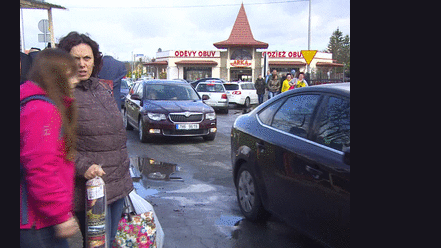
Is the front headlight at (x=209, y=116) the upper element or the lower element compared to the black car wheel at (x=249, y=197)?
upper

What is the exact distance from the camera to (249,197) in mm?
4602

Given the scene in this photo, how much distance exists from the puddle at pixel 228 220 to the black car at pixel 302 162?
121mm

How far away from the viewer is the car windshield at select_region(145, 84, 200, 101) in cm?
1096

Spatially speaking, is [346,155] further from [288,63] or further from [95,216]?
[288,63]

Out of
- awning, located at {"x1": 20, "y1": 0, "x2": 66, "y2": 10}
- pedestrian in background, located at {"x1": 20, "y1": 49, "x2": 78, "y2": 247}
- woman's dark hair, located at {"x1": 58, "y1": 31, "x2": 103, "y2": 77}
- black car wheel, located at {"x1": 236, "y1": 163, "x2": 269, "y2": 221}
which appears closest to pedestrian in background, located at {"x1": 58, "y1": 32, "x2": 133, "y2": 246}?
woman's dark hair, located at {"x1": 58, "y1": 31, "x2": 103, "y2": 77}

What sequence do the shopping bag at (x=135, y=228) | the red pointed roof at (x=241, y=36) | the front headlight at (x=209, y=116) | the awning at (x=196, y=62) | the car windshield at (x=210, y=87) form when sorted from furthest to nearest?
1. the awning at (x=196, y=62)
2. the red pointed roof at (x=241, y=36)
3. the car windshield at (x=210, y=87)
4. the front headlight at (x=209, y=116)
5. the shopping bag at (x=135, y=228)

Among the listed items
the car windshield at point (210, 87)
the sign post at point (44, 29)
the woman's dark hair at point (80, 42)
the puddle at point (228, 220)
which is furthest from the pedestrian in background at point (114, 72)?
the car windshield at point (210, 87)

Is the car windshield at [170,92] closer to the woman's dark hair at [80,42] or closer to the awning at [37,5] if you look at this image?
the awning at [37,5]

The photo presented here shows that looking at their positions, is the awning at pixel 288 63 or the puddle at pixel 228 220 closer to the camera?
the puddle at pixel 228 220

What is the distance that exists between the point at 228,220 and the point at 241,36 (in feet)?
146

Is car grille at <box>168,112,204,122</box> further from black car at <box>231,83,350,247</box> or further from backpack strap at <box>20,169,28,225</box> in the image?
backpack strap at <box>20,169,28,225</box>

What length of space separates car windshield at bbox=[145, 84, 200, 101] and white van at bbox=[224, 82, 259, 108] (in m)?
10.9

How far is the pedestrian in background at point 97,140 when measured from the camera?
249 centimetres
